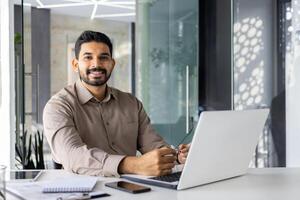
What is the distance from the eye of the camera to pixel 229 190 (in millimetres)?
1233

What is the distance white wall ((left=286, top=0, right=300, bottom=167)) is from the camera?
10.2ft

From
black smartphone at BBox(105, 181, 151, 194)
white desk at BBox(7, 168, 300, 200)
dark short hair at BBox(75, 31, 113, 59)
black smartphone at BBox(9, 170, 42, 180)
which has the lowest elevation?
white desk at BBox(7, 168, 300, 200)

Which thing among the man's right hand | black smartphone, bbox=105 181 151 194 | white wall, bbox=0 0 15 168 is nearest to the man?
the man's right hand

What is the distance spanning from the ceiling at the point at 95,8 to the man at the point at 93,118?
3572 millimetres

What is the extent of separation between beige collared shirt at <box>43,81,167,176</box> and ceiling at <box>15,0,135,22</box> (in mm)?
3629

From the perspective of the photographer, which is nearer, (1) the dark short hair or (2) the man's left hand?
(2) the man's left hand

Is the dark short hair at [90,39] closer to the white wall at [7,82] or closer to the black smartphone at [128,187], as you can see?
the black smartphone at [128,187]

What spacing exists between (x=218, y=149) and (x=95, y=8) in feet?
18.4

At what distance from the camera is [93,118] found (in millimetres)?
1872

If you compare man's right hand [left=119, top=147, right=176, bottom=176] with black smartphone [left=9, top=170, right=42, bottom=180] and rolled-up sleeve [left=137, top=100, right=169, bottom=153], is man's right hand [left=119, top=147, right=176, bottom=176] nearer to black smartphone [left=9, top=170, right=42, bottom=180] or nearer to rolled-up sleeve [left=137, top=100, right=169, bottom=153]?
black smartphone [left=9, top=170, right=42, bottom=180]

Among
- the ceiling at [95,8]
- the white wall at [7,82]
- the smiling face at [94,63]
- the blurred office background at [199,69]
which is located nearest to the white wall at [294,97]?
the blurred office background at [199,69]

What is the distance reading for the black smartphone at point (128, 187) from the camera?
1.19 m

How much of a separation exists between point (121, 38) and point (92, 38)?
574 cm

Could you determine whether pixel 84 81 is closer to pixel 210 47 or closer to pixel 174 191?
pixel 174 191
